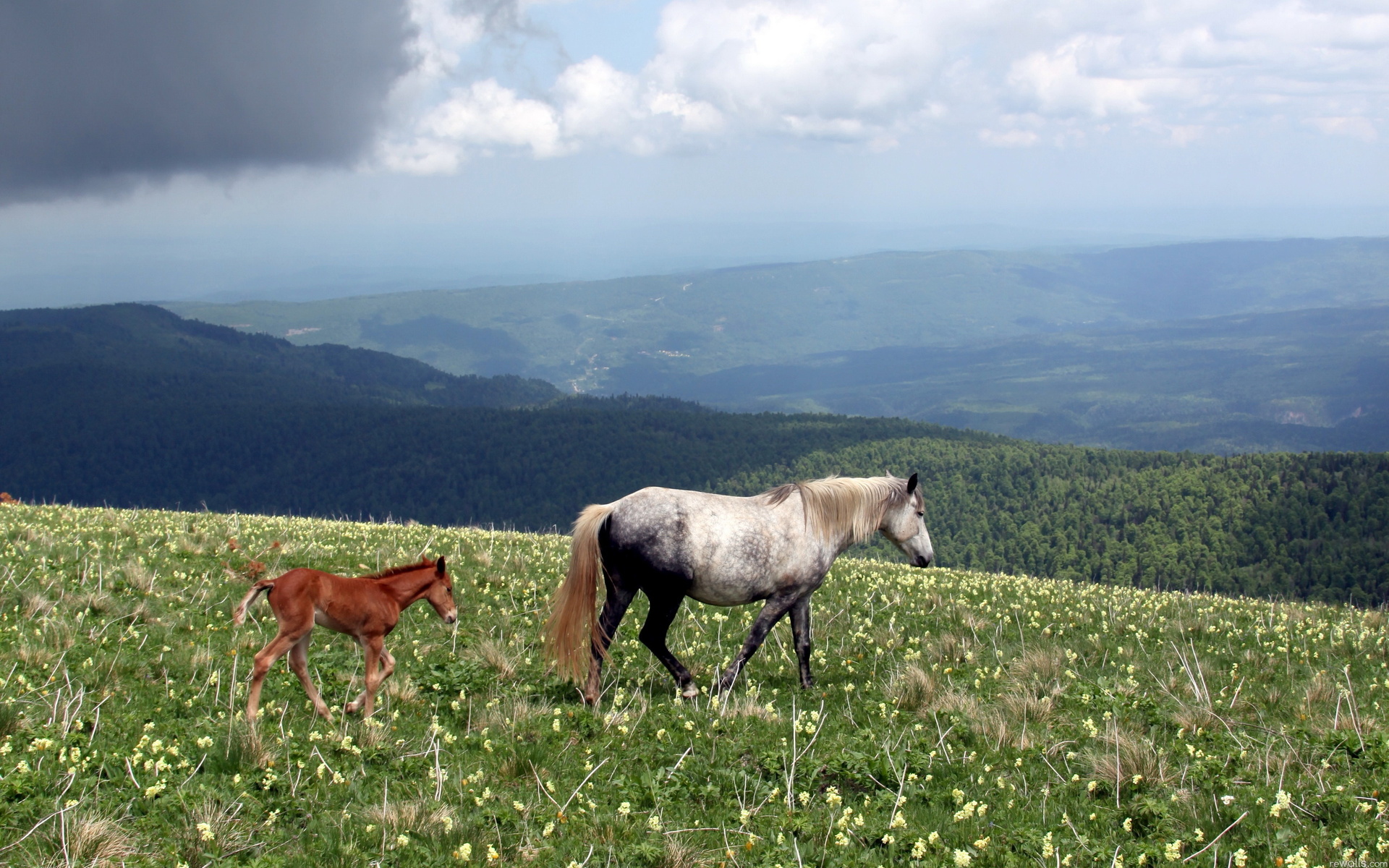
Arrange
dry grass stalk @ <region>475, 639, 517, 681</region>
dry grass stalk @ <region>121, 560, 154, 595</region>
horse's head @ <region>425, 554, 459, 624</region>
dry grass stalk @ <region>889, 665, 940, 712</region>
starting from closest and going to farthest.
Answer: horse's head @ <region>425, 554, 459, 624</region>
dry grass stalk @ <region>889, 665, 940, 712</region>
dry grass stalk @ <region>475, 639, 517, 681</region>
dry grass stalk @ <region>121, 560, 154, 595</region>

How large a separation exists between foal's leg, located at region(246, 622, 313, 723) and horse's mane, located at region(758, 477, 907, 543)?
5.42 meters

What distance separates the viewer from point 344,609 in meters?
→ 8.23

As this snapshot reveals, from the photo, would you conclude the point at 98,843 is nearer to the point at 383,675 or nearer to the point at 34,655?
the point at 383,675

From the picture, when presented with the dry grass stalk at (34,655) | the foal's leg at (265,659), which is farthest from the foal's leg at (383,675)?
the dry grass stalk at (34,655)

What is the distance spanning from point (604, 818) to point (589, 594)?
370 centimetres

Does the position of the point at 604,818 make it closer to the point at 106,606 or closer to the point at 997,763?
the point at 997,763

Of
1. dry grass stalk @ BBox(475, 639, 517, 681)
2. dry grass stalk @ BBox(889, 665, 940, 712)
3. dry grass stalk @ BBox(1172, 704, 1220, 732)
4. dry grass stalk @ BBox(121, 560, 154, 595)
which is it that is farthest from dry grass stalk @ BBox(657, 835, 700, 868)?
dry grass stalk @ BBox(121, 560, 154, 595)

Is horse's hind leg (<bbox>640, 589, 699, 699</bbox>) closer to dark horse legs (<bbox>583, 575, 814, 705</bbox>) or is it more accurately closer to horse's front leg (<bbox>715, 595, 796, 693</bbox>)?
dark horse legs (<bbox>583, 575, 814, 705</bbox>)

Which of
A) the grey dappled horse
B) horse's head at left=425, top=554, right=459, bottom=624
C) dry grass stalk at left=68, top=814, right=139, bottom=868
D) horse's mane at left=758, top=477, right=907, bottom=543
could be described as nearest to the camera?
dry grass stalk at left=68, top=814, right=139, bottom=868

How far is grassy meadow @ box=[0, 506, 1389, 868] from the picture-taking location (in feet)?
19.9

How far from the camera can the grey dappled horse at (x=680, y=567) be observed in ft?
32.8

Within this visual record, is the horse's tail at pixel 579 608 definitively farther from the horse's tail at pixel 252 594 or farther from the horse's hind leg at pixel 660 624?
the horse's tail at pixel 252 594

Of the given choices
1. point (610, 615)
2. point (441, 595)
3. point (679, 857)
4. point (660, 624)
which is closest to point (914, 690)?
point (660, 624)

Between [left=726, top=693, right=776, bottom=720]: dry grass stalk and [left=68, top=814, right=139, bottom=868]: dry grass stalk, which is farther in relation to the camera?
[left=726, top=693, right=776, bottom=720]: dry grass stalk
